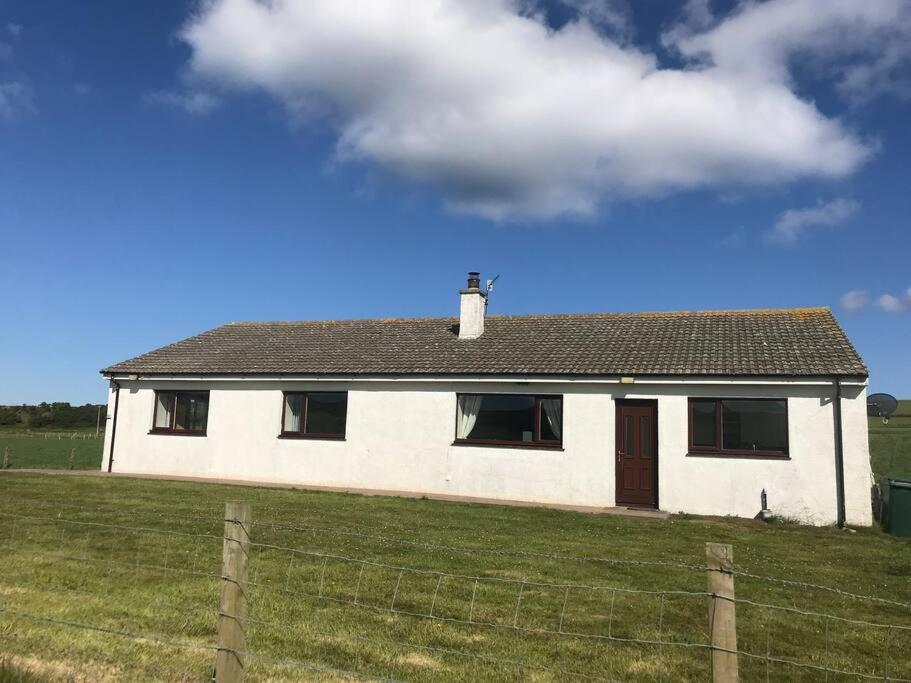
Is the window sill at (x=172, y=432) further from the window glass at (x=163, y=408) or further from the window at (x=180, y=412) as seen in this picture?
the window glass at (x=163, y=408)

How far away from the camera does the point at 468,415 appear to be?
17578mm

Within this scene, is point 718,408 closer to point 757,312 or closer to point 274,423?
point 757,312

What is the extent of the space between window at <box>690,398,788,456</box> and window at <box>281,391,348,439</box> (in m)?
9.19

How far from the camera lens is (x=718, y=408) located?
15258 mm

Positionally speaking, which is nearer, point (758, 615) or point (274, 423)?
point (758, 615)

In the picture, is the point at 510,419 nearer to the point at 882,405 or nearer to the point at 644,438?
the point at 644,438

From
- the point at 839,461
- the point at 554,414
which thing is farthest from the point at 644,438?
Answer: the point at 839,461

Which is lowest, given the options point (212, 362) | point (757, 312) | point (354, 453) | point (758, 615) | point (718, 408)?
point (758, 615)

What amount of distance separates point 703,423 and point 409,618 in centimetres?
1095

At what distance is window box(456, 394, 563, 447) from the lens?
1677 cm

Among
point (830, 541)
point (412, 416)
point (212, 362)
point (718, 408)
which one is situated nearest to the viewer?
point (830, 541)

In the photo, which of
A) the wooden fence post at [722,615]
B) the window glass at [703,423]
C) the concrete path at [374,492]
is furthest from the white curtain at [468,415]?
the wooden fence post at [722,615]

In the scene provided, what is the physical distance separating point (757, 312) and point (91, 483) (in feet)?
59.2

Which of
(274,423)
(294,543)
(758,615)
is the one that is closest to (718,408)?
(758,615)
